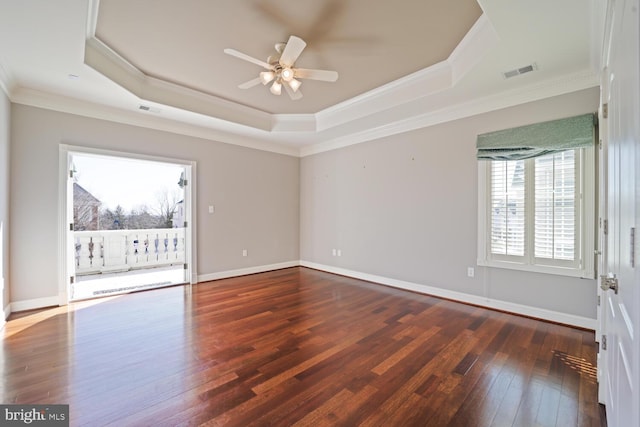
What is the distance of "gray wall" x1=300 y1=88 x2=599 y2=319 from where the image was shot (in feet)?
10.7

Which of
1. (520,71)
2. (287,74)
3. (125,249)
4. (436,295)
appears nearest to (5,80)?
(287,74)

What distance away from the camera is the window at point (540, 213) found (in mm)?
3016

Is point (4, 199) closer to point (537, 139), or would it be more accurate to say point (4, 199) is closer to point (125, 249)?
point (125, 249)

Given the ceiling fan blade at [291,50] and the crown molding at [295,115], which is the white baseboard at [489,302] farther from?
the ceiling fan blade at [291,50]

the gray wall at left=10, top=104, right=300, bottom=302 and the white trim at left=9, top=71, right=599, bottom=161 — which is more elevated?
the white trim at left=9, top=71, right=599, bottom=161

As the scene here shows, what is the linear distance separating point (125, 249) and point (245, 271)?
2974 millimetres

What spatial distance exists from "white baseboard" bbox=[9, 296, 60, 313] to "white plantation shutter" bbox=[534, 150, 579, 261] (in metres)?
6.07

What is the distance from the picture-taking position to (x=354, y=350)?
255cm

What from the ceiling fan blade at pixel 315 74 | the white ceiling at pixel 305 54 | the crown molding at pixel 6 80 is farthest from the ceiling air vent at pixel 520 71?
the crown molding at pixel 6 80

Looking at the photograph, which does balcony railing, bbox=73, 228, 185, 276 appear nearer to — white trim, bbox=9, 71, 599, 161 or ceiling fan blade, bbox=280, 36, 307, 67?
white trim, bbox=9, 71, 599, 161

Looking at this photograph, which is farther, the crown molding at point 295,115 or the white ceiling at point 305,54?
the crown molding at point 295,115

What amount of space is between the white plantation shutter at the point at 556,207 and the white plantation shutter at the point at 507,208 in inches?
5.8

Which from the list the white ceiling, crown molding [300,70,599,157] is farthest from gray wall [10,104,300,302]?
crown molding [300,70,599,157]

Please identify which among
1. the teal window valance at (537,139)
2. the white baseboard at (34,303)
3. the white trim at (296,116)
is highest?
the white trim at (296,116)
